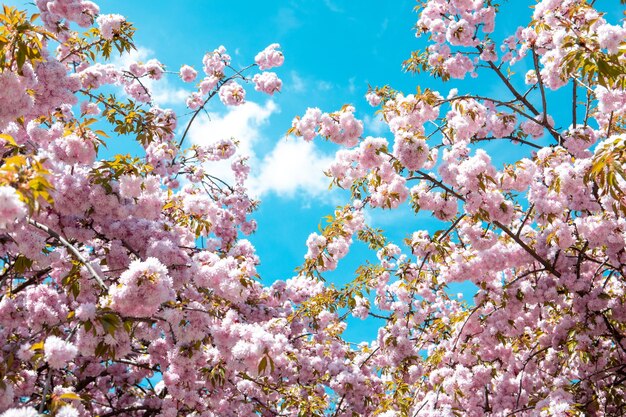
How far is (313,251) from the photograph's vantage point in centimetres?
747

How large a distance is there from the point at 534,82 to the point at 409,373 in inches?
202

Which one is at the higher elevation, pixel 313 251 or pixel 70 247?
pixel 313 251

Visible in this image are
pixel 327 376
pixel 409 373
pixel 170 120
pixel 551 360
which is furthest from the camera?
pixel 170 120

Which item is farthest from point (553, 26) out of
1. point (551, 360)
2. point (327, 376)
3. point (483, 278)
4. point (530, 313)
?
point (327, 376)

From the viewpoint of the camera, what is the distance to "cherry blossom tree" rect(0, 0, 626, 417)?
381cm

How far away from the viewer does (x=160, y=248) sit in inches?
159

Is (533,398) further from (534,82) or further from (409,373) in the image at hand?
(534,82)

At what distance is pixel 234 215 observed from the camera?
942 cm

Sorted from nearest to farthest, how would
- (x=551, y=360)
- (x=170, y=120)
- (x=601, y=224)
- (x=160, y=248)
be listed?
1. (x=160, y=248)
2. (x=601, y=224)
3. (x=551, y=360)
4. (x=170, y=120)

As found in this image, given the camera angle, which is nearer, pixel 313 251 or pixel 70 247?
pixel 70 247

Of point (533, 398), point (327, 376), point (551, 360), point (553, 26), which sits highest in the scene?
point (553, 26)

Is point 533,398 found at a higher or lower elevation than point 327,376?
lower

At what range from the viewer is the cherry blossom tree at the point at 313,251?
381 cm

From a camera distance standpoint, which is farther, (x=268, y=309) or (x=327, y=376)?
(x=327, y=376)
